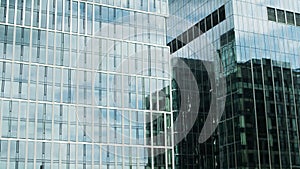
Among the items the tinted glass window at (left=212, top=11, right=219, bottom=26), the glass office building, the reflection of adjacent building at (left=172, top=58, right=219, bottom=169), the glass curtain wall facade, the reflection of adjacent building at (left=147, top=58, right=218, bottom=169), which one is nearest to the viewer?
the glass curtain wall facade

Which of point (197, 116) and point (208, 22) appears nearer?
point (208, 22)

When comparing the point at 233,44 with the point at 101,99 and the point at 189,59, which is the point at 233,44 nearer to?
the point at 189,59

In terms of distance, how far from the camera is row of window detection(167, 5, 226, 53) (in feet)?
196

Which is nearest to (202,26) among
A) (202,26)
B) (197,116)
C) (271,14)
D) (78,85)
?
(202,26)

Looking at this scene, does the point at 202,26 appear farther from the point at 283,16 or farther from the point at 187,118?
the point at 187,118

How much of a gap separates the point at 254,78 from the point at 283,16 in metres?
11.2

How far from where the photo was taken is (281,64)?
59.0 m

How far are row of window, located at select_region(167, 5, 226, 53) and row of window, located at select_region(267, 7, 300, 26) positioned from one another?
6526 millimetres

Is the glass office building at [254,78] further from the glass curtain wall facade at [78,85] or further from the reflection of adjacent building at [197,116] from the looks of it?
the glass curtain wall facade at [78,85]

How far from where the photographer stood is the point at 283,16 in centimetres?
6138

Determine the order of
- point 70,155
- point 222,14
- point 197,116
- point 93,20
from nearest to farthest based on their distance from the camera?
1. point 70,155
2. point 93,20
3. point 222,14
4. point 197,116

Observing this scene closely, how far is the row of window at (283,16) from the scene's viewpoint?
60338 millimetres

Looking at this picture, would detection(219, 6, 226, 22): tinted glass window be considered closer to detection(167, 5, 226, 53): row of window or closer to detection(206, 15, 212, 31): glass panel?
detection(167, 5, 226, 53): row of window

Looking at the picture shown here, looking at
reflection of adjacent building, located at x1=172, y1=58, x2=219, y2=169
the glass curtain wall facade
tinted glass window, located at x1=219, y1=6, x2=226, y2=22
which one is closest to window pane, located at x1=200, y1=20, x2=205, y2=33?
tinted glass window, located at x1=219, y1=6, x2=226, y2=22
